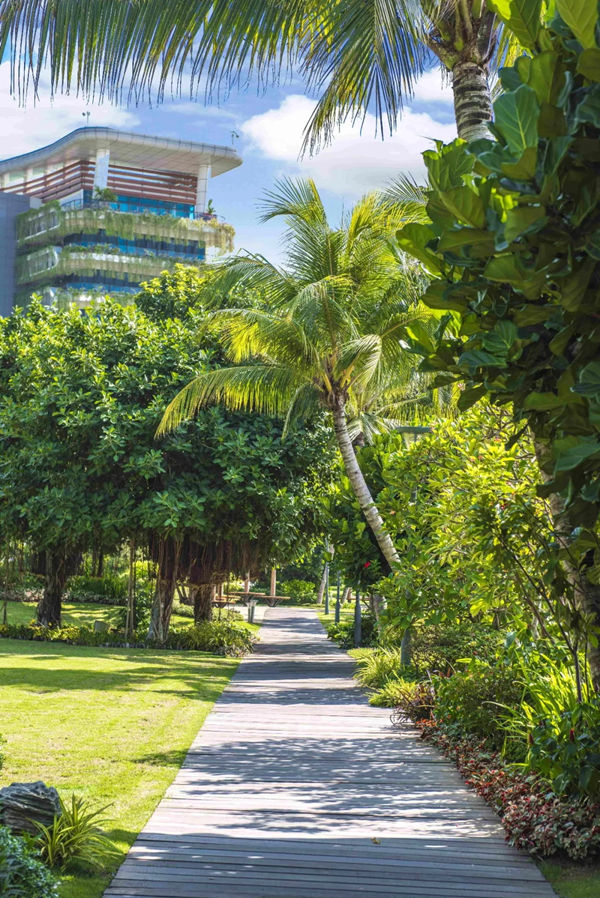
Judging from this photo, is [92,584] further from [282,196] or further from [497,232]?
[497,232]

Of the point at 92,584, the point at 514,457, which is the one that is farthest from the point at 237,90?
the point at 92,584

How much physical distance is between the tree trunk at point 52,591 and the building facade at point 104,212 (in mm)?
64548

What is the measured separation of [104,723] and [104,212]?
269 feet

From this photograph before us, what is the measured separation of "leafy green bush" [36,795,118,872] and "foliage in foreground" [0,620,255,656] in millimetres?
13701

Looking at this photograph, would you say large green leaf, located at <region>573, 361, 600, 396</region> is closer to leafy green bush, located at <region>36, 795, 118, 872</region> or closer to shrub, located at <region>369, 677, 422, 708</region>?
leafy green bush, located at <region>36, 795, 118, 872</region>

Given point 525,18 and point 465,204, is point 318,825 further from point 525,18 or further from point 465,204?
point 525,18

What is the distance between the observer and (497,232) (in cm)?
241

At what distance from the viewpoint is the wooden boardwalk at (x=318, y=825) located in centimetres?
475

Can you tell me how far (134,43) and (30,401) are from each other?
1176 centimetres

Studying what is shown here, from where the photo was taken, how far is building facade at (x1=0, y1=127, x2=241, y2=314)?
85125mm

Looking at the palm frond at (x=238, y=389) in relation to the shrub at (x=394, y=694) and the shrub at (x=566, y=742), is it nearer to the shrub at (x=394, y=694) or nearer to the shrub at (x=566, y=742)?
the shrub at (x=394, y=694)

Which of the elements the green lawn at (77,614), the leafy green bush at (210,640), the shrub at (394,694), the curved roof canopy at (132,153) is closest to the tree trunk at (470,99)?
the shrub at (394,694)

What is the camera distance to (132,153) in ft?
294

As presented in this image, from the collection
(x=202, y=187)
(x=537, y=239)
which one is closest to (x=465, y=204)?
(x=537, y=239)
